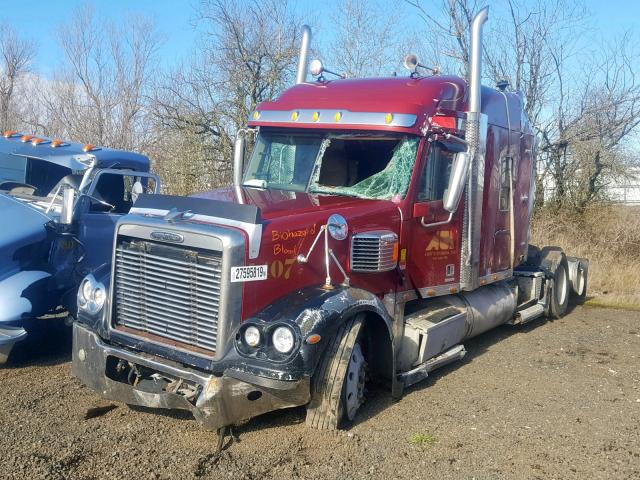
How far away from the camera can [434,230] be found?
20.6 feet

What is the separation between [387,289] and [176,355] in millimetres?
1978

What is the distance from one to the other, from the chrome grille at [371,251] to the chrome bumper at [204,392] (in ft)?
4.19

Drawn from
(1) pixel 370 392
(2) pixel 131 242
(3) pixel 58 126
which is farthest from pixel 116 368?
(3) pixel 58 126

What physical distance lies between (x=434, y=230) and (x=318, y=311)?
2.05m

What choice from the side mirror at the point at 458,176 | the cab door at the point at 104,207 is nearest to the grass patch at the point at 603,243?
the side mirror at the point at 458,176

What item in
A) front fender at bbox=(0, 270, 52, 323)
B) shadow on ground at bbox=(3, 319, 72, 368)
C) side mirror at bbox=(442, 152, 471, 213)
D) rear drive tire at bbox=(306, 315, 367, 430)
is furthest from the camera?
shadow on ground at bbox=(3, 319, 72, 368)

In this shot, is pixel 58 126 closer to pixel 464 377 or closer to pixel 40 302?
pixel 40 302

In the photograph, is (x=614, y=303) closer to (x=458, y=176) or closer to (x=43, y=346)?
(x=458, y=176)

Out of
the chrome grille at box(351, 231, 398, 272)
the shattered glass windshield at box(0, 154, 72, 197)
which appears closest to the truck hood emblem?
the chrome grille at box(351, 231, 398, 272)

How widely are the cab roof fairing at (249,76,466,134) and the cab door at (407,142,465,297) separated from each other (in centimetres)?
39

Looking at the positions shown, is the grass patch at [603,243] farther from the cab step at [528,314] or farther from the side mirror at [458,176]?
the side mirror at [458,176]

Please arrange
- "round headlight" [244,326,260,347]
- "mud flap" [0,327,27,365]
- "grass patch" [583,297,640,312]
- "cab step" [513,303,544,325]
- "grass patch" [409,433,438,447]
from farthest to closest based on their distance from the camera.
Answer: "grass patch" [583,297,640,312] → "cab step" [513,303,544,325] → "mud flap" [0,327,27,365] → "grass patch" [409,433,438,447] → "round headlight" [244,326,260,347]

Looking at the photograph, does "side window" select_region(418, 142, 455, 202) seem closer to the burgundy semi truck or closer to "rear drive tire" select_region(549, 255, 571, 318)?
the burgundy semi truck

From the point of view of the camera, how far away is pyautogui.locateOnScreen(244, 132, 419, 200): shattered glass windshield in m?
5.98
